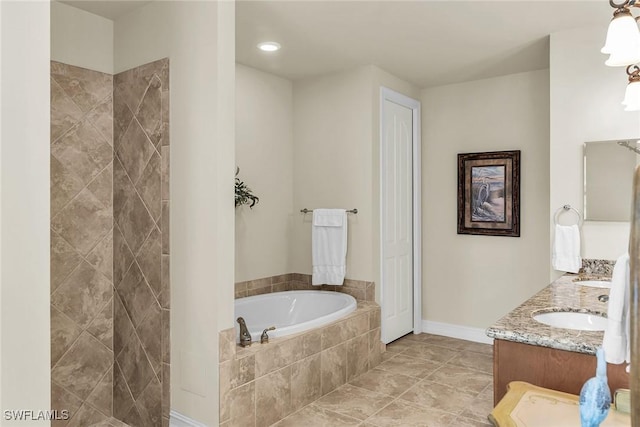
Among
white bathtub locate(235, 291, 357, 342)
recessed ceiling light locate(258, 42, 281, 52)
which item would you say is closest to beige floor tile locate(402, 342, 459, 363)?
white bathtub locate(235, 291, 357, 342)

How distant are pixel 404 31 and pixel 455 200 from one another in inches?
75.8

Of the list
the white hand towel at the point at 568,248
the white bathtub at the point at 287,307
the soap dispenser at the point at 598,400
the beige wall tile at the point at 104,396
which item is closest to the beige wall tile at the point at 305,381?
the white bathtub at the point at 287,307

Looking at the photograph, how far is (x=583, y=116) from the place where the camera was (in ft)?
10.2

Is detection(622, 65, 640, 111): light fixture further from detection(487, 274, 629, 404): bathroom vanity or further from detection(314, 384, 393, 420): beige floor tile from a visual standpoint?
detection(314, 384, 393, 420): beige floor tile

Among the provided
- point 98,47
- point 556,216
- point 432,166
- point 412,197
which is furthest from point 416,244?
point 98,47

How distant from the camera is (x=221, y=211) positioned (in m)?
2.46

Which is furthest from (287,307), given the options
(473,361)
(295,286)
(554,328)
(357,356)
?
(554,328)

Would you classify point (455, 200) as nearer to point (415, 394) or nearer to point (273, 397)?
point (415, 394)

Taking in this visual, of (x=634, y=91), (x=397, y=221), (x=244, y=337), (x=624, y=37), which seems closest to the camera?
(x=624, y=37)

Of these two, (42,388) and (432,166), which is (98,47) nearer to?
(42,388)

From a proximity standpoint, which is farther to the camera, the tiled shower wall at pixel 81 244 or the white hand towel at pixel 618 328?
the tiled shower wall at pixel 81 244

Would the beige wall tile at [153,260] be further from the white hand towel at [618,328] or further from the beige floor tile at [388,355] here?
the white hand towel at [618,328]

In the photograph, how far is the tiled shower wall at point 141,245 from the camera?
2695 mm

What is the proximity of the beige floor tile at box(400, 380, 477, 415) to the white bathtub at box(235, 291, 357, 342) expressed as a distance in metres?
0.82
